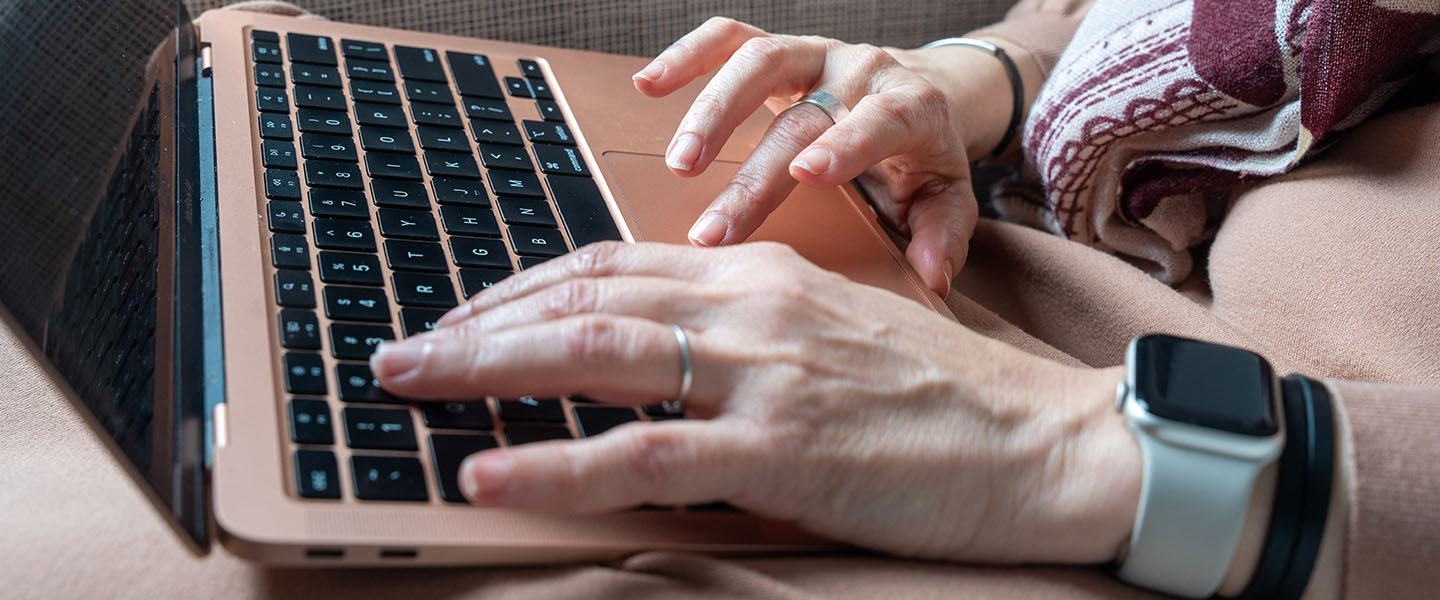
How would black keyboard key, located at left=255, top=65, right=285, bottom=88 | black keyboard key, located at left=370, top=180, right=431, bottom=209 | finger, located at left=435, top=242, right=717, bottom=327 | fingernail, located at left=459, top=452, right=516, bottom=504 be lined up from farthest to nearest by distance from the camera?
black keyboard key, located at left=255, top=65, right=285, bottom=88
black keyboard key, located at left=370, top=180, right=431, bottom=209
finger, located at left=435, top=242, right=717, bottom=327
fingernail, located at left=459, top=452, right=516, bottom=504

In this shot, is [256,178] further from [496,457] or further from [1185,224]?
[1185,224]

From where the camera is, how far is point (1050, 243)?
78 centimetres

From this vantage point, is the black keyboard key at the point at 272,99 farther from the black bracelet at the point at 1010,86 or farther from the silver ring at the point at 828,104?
the black bracelet at the point at 1010,86

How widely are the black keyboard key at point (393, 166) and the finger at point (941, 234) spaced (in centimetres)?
31

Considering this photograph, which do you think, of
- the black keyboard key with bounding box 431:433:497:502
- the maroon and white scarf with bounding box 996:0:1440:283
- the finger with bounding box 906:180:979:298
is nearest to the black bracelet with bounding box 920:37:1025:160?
the maroon and white scarf with bounding box 996:0:1440:283

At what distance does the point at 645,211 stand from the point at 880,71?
0.21 m

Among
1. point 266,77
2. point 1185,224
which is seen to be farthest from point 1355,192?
point 266,77

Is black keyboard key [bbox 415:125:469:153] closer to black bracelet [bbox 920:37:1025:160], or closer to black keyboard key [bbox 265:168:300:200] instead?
black keyboard key [bbox 265:168:300:200]

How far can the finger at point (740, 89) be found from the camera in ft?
2.08

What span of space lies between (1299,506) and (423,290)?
404mm

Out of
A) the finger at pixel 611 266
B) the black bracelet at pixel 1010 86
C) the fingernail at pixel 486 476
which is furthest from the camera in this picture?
the black bracelet at pixel 1010 86

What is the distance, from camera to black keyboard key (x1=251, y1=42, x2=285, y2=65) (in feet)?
2.42

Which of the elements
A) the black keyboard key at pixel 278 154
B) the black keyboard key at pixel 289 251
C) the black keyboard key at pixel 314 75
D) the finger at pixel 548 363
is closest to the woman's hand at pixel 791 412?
the finger at pixel 548 363

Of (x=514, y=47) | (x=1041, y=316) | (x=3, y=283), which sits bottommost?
(x=1041, y=316)
